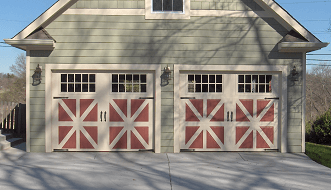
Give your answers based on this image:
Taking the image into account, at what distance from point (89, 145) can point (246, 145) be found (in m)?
4.56

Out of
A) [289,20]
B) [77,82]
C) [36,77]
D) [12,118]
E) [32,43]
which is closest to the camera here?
[32,43]

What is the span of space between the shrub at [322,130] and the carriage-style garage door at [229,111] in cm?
337

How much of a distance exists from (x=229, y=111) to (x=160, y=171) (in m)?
3.01

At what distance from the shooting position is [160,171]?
585 centimetres

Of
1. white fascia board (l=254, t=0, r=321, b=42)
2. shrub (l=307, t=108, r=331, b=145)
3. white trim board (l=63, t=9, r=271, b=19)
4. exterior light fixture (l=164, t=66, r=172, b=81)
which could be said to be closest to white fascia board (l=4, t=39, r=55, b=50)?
white trim board (l=63, t=9, r=271, b=19)

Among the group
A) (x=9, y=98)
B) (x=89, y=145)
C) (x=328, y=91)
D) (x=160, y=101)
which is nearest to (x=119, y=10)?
(x=160, y=101)

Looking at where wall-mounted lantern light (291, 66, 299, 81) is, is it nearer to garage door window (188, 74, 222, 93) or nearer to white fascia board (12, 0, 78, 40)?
garage door window (188, 74, 222, 93)

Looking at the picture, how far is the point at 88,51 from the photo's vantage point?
7547mm

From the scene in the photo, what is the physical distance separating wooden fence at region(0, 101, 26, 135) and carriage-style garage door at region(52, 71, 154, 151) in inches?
105

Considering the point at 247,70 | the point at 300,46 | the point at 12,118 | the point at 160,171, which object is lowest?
the point at 160,171

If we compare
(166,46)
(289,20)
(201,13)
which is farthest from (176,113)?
(289,20)

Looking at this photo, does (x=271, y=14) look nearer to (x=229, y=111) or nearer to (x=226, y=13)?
(x=226, y=13)

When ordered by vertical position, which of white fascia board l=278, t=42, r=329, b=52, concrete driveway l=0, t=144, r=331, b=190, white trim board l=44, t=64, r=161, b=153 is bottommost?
concrete driveway l=0, t=144, r=331, b=190

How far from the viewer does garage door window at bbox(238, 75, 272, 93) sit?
7.84 metres
